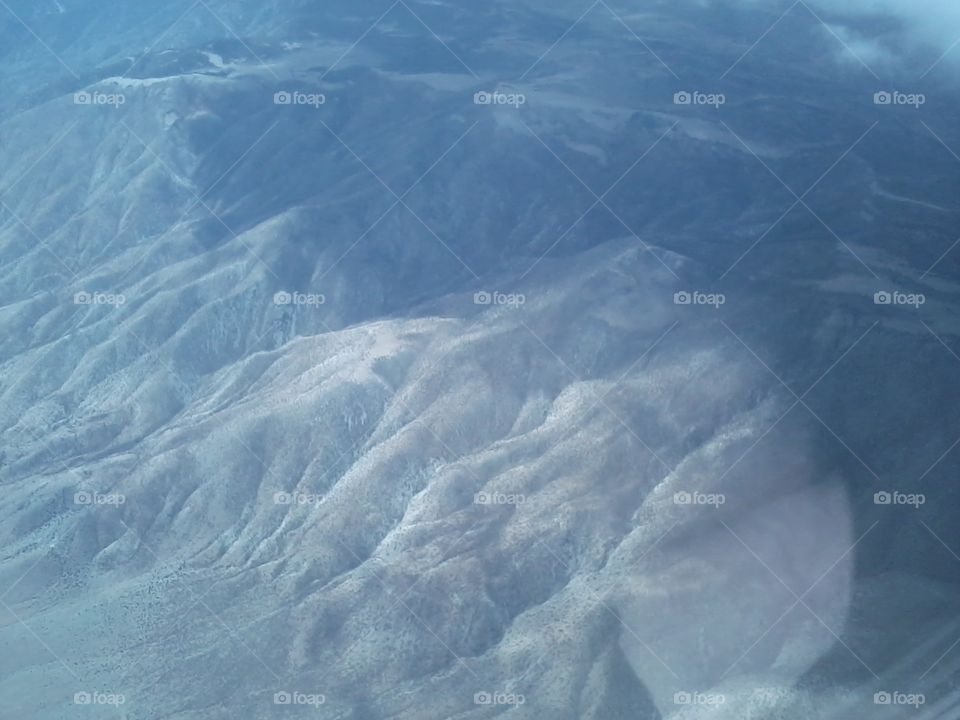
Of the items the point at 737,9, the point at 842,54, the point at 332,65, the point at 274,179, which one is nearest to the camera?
the point at 274,179

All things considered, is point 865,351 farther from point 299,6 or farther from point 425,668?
point 299,6

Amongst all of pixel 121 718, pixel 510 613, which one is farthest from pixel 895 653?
pixel 121 718

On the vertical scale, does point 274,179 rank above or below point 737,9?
below

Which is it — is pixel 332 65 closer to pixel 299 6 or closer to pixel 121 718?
pixel 299 6

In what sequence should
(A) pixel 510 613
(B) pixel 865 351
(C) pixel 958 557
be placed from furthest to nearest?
1. (B) pixel 865 351
2. (A) pixel 510 613
3. (C) pixel 958 557

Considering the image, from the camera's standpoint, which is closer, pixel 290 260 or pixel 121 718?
pixel 121 718

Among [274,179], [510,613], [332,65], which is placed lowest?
[510,613]

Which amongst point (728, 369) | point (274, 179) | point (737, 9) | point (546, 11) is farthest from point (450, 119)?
point (737, 9)
